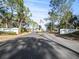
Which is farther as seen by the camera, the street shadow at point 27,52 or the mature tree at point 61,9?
the mature tree at point 61,9

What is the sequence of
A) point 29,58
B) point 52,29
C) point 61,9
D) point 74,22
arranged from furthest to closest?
point 52,29, point 74,22, point 61,9, point 29,58

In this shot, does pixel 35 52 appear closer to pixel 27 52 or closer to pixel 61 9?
pixel 27 52

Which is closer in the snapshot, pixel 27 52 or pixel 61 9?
pixel 27 52

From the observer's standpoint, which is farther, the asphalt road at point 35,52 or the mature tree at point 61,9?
the mature tree at point 61,9

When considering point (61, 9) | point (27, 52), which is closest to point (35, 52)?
point (27, 52)

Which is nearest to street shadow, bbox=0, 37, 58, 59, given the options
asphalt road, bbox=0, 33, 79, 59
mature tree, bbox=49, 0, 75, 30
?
asphalt road, bbox=0, 33, 79, 59

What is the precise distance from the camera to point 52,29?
129 metres

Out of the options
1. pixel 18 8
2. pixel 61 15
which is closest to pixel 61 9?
pixel 61 15

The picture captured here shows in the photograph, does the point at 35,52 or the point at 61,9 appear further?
the point at 61,9

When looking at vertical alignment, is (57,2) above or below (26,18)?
above

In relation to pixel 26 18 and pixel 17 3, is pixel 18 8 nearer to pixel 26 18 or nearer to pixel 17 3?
pixel 17 3

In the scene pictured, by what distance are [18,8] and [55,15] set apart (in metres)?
28.0

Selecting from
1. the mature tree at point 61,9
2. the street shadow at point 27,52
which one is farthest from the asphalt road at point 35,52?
the mature tree at point 61,9

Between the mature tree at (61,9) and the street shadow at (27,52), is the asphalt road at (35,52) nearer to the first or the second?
the street shadow at (27,52)
